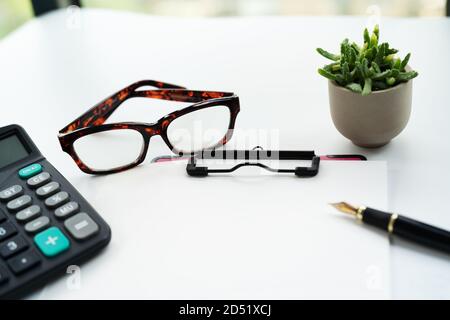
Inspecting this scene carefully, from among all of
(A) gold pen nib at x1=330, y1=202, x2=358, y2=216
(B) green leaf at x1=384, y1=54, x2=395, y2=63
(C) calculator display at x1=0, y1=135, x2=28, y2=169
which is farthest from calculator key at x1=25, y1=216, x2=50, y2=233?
(B) green leaf at x1=384, y1=54, x2=395, y2=63

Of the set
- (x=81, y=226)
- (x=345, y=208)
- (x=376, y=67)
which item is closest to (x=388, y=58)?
(x=376, y=67)

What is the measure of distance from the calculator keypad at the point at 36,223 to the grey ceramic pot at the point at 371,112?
10.5 inches

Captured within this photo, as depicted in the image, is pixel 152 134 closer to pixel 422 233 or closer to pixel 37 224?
pixel 37 224

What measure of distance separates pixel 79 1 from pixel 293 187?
70 centimetres

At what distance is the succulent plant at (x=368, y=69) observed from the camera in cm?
57

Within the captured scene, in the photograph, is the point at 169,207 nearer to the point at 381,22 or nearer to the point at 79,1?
the point at 381,22

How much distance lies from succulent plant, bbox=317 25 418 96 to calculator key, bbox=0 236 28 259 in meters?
0.32

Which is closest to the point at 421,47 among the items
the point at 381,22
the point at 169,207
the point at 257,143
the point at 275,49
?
the point at 381,22

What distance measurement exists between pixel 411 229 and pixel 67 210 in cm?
30

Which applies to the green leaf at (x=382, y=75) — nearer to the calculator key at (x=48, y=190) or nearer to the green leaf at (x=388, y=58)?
the green leaf at (x=388, y=58)

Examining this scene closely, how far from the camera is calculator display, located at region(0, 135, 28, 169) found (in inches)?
23.6

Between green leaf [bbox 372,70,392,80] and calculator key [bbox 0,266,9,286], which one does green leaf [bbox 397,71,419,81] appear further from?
calculator key [bbox 0,266,9,286]

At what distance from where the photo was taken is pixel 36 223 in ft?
1.71

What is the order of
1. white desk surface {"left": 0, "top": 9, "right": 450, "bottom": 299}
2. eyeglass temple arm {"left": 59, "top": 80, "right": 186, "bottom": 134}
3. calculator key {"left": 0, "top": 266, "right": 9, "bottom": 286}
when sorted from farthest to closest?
eyeglass temple arm {"left": 59, "top": 80, "right": 186, "bottom": 134}
white desk surface {"left": 0, "top": 9, "right": 450, "bottom": 299}
calculator key {"left": 0, "top": 266, "right": 9, "bottom": 286}
